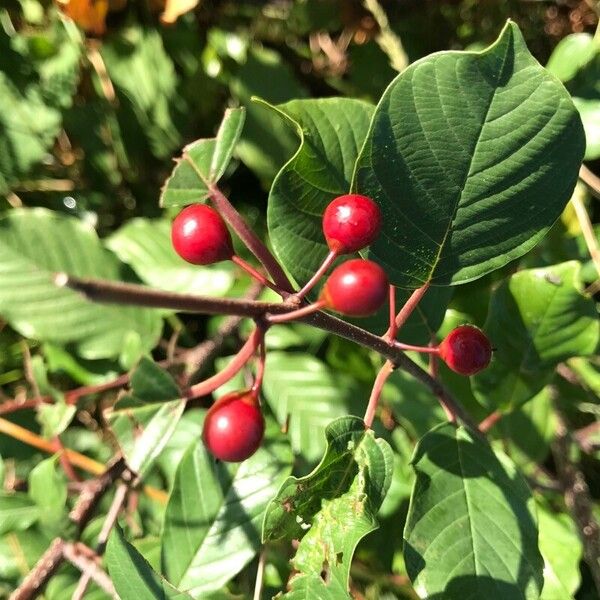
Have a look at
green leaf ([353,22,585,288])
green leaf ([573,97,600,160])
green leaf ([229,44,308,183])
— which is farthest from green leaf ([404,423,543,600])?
green leaf ([229,44,308,183])

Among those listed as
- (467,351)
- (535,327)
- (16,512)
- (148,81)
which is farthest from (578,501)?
(148,81)

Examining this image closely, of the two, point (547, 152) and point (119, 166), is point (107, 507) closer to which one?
point (119, 166)

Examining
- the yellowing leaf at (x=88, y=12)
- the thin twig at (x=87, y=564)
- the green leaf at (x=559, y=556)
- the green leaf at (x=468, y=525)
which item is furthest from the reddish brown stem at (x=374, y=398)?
the yellowing leaf at (x=88, y=12)

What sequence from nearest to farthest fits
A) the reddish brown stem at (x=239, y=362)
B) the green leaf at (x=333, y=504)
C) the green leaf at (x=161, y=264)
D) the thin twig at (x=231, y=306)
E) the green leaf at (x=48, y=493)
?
the thin twig at (x=231, y=306) < the reddish brown stem at (x=239, y=362) < the green leaf at (x=333, y=504) < the green leaf at (x=48, y=493) < the green leaf at (x=161, y=264)

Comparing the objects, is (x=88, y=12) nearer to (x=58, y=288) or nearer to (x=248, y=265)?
(x=58, y=288)

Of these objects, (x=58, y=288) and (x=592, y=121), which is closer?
(x=592, y=121)

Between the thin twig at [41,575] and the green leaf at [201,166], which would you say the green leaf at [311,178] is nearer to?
the green leaf at [201,166]
